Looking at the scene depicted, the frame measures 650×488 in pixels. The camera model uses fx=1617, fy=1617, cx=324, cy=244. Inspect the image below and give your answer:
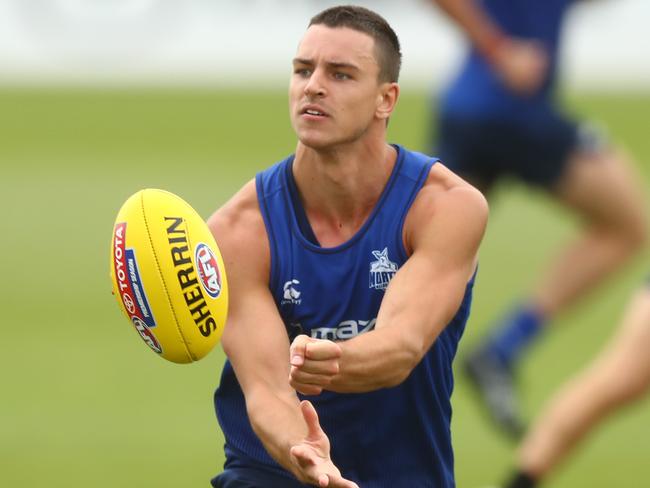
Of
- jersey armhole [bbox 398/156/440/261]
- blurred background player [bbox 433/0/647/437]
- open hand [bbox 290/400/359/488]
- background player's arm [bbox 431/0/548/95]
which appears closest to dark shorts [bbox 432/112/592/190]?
blurred background player [bbox 433/0/647/437]

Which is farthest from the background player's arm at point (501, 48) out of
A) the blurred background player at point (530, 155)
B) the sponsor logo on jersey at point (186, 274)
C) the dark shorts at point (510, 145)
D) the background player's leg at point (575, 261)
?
the sponsor logo on jersey at point (186, 274)

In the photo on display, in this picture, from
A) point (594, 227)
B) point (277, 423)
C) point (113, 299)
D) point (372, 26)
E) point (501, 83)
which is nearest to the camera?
point (277, 423)

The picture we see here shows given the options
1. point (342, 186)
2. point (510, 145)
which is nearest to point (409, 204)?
point (342, 186)

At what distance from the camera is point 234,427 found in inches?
204

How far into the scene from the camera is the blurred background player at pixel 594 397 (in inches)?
257

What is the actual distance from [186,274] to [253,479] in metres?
0.88

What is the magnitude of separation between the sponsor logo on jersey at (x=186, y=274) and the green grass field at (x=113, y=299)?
3540 millimetres

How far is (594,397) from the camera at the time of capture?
6.69 meters

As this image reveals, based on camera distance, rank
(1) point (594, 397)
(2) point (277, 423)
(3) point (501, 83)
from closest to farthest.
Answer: (2) point (277, 423), (1) point (594, 397), (3) point (501, 83)

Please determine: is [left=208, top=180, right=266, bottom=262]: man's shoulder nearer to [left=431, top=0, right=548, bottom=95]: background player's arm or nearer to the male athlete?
the male athlete

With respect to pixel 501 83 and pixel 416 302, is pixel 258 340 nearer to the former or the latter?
pixel 416 302

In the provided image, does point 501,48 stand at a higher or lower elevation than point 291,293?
higher

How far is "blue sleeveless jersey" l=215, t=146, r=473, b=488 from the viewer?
15.9 feet

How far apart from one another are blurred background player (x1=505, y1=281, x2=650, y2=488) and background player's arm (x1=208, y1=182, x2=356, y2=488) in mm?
2144
